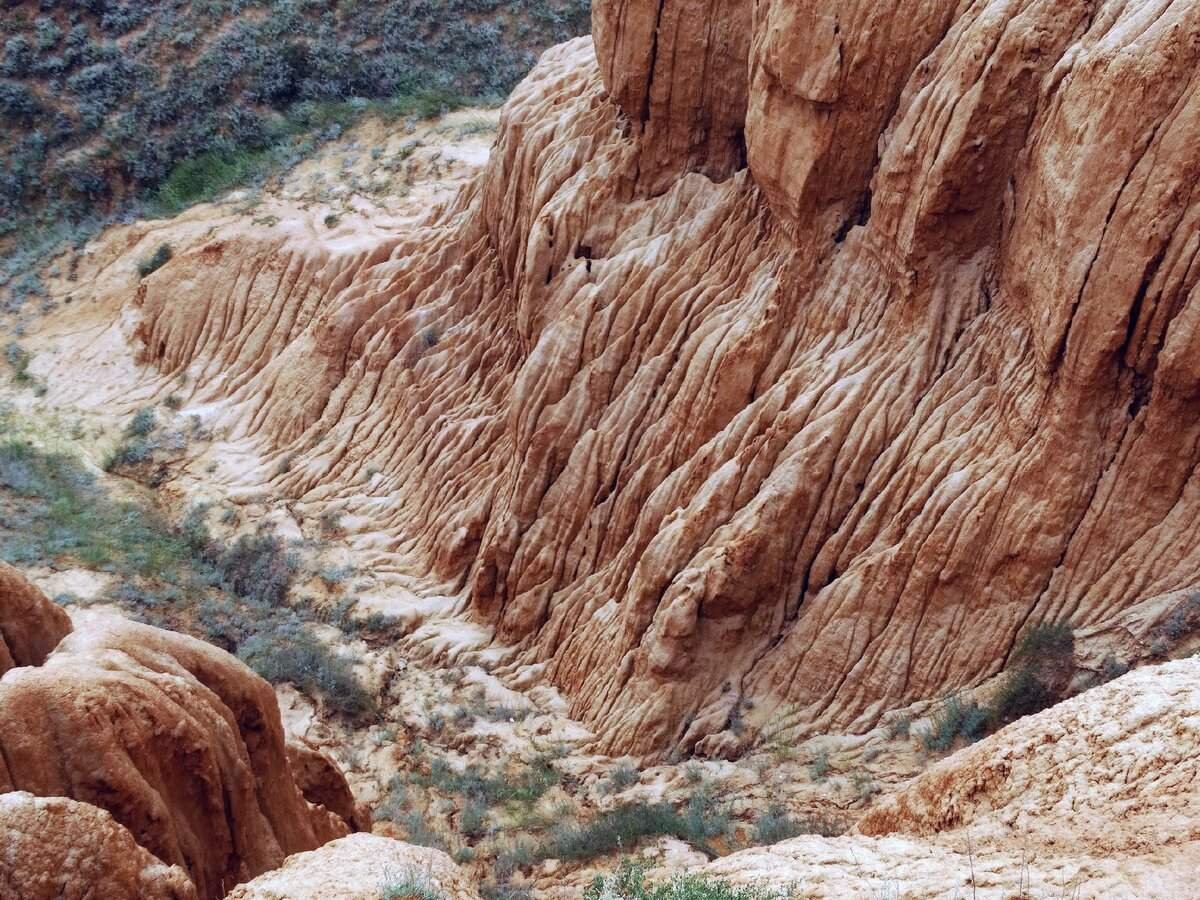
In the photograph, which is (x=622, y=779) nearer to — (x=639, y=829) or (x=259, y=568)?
(x=639, y=829)

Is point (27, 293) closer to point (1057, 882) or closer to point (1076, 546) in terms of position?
point (1076, 546)

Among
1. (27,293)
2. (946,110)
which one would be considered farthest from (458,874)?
(27,293)

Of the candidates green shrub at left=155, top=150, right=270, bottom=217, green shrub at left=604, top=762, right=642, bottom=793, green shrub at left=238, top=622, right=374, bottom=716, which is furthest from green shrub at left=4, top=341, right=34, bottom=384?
green shrub at left=604, top=762, right=642, bottom=793

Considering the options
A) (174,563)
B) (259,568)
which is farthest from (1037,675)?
(174,563)

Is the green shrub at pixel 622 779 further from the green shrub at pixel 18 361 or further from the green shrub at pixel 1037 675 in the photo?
the green shrub at pixel 18 361

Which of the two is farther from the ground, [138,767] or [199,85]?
[199,85]

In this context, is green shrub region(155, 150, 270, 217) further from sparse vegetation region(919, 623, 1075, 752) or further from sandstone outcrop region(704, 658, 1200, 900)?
sandstone outcrop region(704, 658, 1200, 900)

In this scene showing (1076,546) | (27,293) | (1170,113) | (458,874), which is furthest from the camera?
(27,293)

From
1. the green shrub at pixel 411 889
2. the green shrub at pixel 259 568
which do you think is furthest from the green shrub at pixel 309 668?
the green shrub at pixel 411 889
